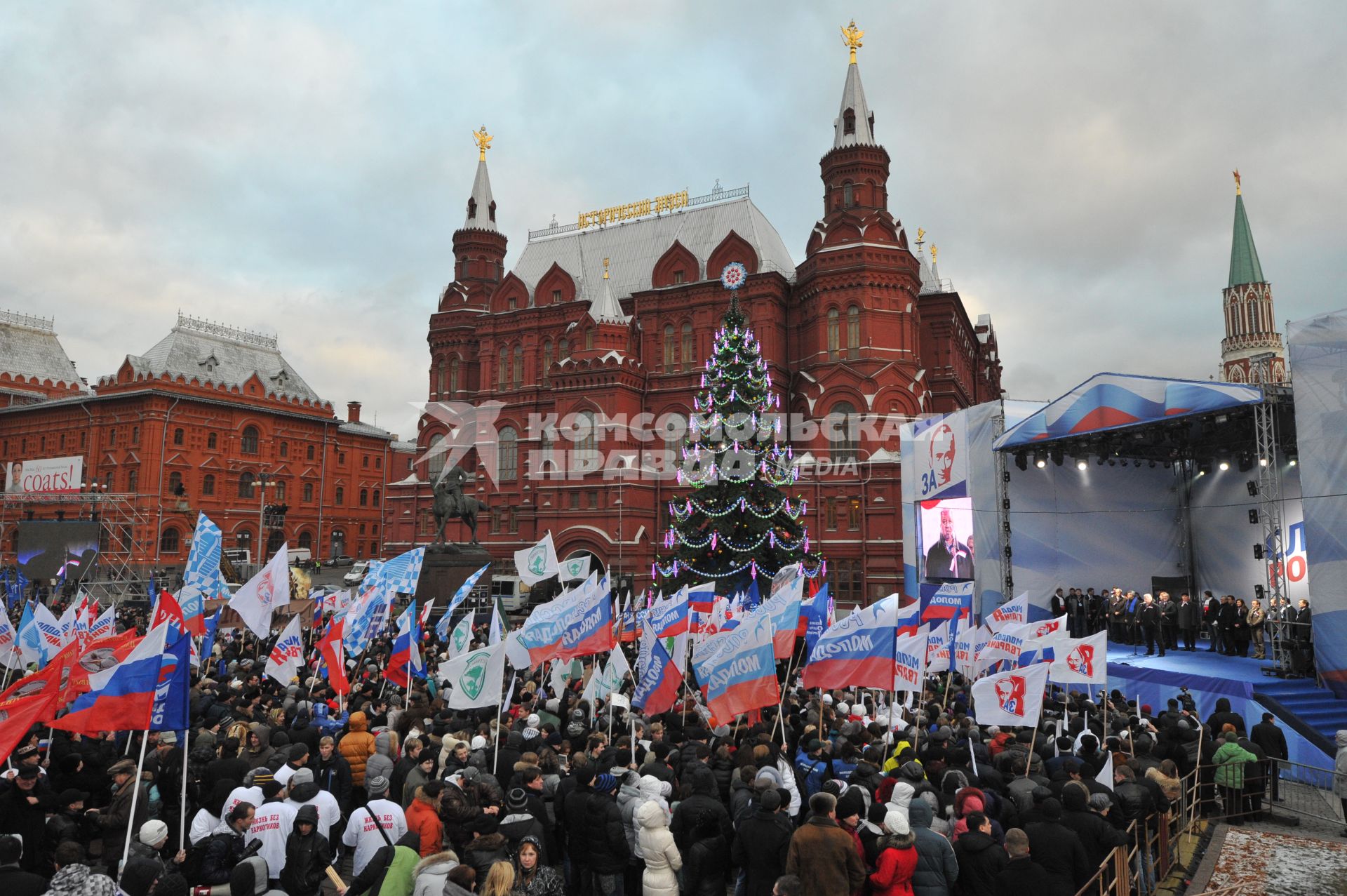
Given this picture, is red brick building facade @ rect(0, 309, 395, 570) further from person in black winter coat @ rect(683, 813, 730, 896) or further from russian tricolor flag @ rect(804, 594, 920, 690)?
person in black winter coat @ rect(683, 813, 730, 896)

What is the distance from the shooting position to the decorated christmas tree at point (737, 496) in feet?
87.5

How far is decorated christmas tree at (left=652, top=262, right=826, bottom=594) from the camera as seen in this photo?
87.5 feet

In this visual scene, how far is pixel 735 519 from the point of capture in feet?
87.5

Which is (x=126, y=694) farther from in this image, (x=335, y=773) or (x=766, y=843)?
(x=766, y=843)

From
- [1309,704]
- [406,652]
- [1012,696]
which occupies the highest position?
[406,652]

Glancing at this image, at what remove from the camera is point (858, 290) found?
3941 centimetres

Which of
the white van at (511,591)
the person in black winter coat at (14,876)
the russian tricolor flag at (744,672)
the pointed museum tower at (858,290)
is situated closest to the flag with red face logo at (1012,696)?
the russian tricolor flag at (744,672)

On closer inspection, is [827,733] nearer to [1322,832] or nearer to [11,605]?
[1322,832]

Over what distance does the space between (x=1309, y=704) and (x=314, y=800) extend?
650 inches

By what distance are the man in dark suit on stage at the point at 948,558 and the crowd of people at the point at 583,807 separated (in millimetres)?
16521

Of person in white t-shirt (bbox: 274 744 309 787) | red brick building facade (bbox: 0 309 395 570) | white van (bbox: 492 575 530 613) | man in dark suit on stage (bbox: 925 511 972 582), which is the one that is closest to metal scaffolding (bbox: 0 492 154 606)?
red brick building facade (bbox: 0 309 395 570)

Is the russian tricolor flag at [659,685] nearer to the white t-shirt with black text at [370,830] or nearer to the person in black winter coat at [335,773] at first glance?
the person in black winter coat at [335,773]

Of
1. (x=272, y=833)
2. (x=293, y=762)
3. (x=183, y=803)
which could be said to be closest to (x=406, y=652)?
(x=293, y=762)

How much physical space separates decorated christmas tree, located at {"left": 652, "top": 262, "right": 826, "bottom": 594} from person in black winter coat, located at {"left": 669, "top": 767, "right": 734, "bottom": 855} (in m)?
19.7
